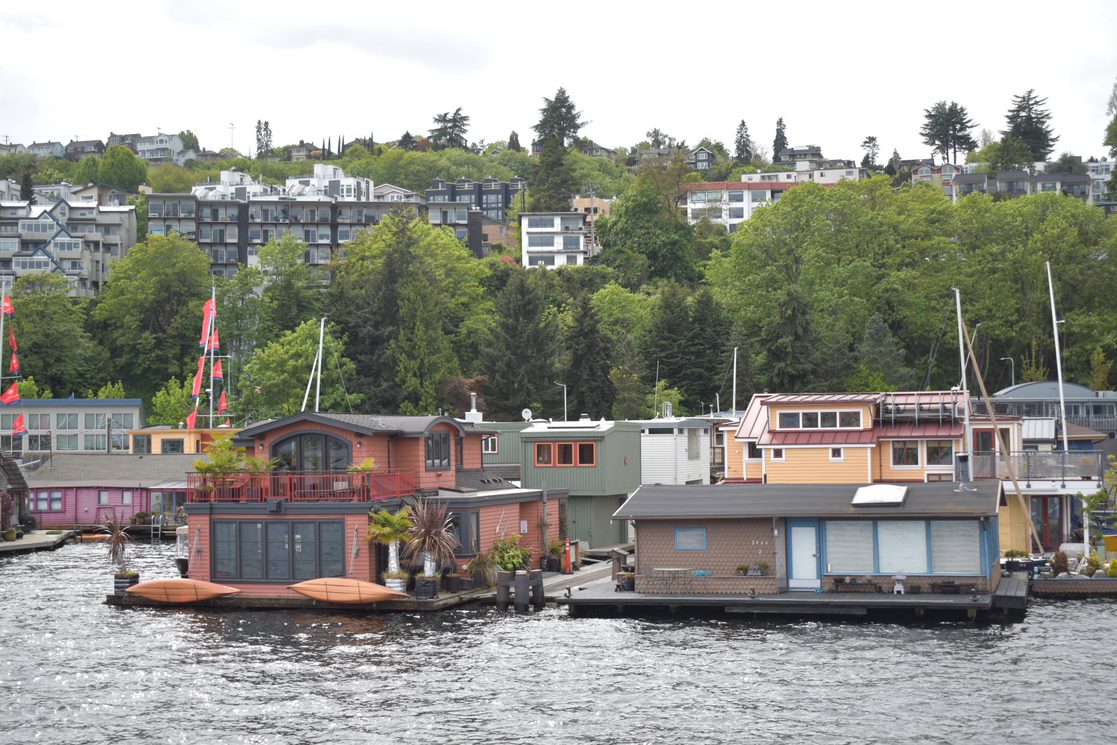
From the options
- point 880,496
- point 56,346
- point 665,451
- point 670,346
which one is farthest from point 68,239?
point 880,496

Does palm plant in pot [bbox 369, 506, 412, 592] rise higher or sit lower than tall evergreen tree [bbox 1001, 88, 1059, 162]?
lower

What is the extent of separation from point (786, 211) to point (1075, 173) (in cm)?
9501

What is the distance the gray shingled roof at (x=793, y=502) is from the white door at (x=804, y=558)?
73 cm

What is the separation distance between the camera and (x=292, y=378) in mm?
94812

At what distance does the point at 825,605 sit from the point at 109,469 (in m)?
54.9

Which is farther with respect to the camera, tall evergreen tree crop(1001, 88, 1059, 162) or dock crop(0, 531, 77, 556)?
tall evergreen tree crop(1001, 88, 1059, 162)

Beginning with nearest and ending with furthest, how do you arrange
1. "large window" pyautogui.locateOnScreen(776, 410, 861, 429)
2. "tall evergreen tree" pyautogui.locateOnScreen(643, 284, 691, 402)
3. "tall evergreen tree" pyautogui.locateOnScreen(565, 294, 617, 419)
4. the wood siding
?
the wood siding < "large window" pyautogui.locateOnScreen(776, 410, 861, 429) < "tall evergreen tree" pyautogui.locateOnScreen(565, 294, 617, 419) < "tall evergreen tree" pyautogui.locateOnScreen(643, 284, 691, 402)

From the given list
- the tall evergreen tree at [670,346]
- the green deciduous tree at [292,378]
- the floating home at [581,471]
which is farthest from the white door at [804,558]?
the tall evergreen tree at [670,346]

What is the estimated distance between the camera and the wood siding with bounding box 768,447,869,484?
54.8 metres

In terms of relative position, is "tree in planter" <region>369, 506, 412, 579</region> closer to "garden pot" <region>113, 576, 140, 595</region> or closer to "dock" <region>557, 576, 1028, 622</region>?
"dock" <region>557, 576, 1028, 622</region>

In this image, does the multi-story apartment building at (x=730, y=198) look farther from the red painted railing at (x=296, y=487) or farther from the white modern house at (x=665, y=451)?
the red painted railing at (x=296, y=487)

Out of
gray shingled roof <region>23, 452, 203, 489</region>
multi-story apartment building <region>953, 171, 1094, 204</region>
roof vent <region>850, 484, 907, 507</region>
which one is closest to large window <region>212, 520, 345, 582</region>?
roof vent <region>850, 484, 907, 507</region>

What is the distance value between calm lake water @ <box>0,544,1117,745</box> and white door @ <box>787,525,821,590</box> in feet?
8.77

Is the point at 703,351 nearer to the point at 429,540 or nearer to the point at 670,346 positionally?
the point at 670,346
